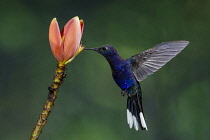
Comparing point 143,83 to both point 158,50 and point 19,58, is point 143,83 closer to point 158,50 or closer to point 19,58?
point 19,58

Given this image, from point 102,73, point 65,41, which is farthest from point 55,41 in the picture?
point 102,73

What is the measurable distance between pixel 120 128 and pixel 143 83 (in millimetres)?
184

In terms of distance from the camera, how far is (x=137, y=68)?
2.16 ft

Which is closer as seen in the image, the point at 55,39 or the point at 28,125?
the point at 55,39

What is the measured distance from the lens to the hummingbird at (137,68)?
59cm

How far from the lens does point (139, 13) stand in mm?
1262

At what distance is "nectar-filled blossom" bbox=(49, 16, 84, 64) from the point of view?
1.25ft

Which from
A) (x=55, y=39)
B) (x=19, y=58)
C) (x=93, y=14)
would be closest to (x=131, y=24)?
(x=93, y=14)

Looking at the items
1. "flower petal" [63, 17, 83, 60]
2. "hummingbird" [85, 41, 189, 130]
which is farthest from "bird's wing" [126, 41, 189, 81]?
"flower petal" [63, 17, 83, 60]

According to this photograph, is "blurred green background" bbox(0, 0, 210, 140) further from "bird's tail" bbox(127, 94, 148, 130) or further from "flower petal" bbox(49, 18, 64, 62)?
"flower petal" bbox(49, 18, 64, 62)

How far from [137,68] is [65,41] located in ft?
0.96

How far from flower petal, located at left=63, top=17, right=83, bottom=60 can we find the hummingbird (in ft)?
0.55

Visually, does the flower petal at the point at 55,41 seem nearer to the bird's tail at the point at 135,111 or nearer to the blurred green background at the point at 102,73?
the bird's tail at the point at 135,111

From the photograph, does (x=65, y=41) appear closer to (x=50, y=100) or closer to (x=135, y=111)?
(x=50, y=100)
